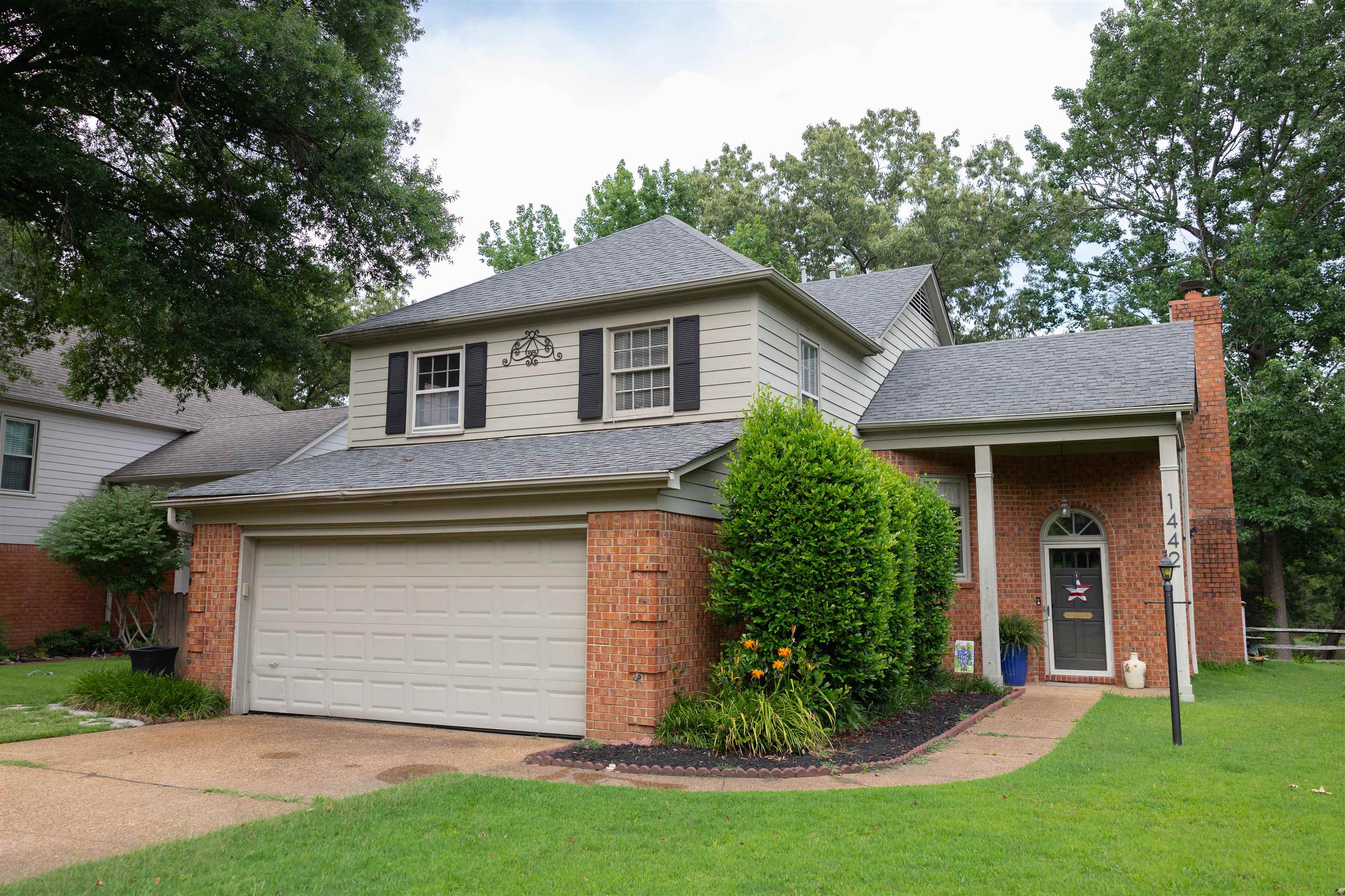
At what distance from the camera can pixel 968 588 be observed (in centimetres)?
1463

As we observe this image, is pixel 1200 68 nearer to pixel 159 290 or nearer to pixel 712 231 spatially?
pixel 712 231

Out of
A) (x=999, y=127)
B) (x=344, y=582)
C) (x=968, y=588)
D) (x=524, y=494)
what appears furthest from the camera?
(x=999, y=127)

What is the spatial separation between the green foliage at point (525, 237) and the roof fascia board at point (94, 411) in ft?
36.1

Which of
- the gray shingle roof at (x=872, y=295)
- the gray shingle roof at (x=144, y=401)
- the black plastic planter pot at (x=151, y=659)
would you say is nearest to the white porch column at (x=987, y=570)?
the gray shingle roof at (x=872, y=295)

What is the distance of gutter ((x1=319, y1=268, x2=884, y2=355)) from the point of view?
1145cm

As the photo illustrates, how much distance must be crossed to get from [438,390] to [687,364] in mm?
4118

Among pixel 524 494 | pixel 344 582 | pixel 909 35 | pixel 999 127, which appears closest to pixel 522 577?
pixel 524 494

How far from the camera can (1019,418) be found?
42.4 feet

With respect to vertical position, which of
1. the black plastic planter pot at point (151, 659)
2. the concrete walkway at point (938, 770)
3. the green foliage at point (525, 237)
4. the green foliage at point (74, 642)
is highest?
the green foliage at point (525, 237)

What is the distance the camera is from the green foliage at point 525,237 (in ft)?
96.6

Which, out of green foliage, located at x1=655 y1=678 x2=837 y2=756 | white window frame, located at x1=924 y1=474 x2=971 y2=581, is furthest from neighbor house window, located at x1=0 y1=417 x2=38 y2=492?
white window frame, located at x1=924 y1=474 x2=971 y2=581

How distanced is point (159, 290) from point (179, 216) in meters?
2.79

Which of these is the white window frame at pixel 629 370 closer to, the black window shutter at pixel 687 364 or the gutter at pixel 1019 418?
the black window shutter at pixel 687 364

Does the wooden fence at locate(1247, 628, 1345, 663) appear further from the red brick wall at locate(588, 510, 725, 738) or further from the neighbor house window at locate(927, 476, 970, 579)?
the red brick wall at locate(588, 510, 725, 738)
